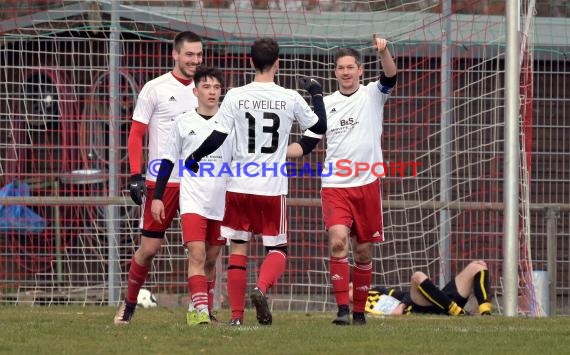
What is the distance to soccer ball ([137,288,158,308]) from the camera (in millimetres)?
14204

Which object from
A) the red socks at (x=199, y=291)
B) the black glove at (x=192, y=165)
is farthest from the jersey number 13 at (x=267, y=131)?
the red socks at (x=199, y=291)

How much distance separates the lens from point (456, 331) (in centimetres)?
941

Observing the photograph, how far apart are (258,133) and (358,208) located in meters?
1.34

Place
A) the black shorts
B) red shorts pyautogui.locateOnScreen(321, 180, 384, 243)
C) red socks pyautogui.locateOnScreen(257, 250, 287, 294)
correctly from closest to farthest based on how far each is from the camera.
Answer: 1. red socks pyautogui.locateOnScreen(257, 250, 287, 294)
2. red shorts pyautogui.locateOnScreen(321, 180, 384, 243)
3. the black shorts

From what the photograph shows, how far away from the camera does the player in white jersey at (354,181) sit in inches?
408

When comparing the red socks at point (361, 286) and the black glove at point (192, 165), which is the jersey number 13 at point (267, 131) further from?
the red socks at point (361, 286)

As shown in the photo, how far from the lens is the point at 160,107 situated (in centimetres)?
1043

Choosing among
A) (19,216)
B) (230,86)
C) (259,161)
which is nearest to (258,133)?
(259,161)

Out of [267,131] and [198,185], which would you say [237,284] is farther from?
[267,131]

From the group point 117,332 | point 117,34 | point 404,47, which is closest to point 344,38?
point 404,47

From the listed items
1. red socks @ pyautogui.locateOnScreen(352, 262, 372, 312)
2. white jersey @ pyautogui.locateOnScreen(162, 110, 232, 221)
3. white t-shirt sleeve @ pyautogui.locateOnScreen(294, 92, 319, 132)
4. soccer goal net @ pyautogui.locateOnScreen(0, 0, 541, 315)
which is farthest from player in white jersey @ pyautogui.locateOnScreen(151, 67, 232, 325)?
soccer goal net @ pyautogui.locateOnScreen(0, 0, 541, 315)

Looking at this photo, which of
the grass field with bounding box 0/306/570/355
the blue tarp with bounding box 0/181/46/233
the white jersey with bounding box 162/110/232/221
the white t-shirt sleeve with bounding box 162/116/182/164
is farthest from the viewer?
the blue tarp with bounding box 0/181/46/233

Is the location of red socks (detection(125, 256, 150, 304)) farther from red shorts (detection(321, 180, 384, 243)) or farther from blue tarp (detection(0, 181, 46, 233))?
blue tarp (detection(0, 181, 46, 233))

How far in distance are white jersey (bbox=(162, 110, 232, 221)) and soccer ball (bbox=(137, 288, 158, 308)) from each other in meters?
4.46
